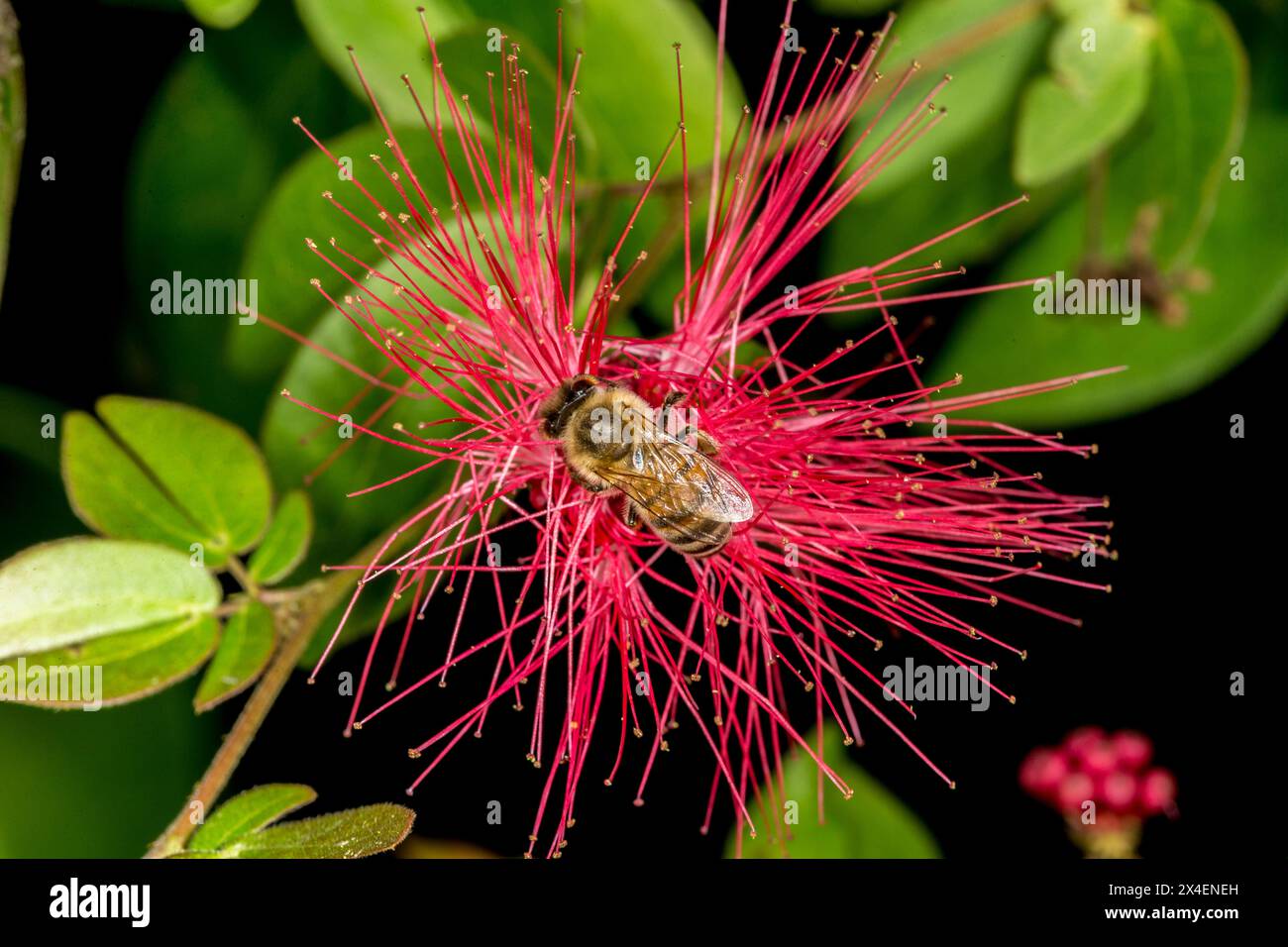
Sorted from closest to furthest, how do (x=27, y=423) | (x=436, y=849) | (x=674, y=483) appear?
(x=674, y=483) → (x=27, y=423) → (x=436, y=849)

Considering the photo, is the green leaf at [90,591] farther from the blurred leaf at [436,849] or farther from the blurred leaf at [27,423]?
the blurred leaf at [436,849]

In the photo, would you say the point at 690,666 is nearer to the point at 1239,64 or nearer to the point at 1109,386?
the point at 1109,386

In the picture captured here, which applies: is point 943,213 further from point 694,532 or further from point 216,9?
point 216,9

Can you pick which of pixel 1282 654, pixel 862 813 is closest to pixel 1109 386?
pixel 1282 654

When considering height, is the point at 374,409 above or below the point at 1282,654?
above

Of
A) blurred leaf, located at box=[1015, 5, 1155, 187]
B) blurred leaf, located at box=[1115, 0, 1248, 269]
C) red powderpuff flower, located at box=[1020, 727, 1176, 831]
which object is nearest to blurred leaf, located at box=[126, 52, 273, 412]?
blurred leaf, located at box=[1015, 5, 1155, 187]

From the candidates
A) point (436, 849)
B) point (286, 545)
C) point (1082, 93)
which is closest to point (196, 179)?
point (286, 545)
